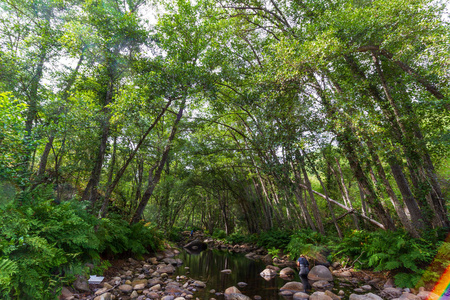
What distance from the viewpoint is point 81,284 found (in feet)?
15.1

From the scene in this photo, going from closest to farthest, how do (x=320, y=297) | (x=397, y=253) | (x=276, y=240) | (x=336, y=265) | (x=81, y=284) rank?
(x=81, y=284)
(x=320, y=297)
(x=397, y=253)
(x=336, y=265)
(x=276, y=240)

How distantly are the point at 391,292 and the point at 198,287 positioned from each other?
16.5 feet

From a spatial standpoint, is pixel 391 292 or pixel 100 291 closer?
pixel 100 291

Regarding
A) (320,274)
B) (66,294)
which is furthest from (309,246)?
(66,294)

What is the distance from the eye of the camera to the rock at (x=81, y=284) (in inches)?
178

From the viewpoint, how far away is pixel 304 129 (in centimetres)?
770

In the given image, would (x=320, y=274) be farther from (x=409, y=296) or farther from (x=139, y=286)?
(x=139, y=286)

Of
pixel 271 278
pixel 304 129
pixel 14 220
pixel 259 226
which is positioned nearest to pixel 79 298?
pixel 14 220

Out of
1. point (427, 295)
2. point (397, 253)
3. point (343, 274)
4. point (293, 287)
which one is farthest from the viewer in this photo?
point (343, 274)

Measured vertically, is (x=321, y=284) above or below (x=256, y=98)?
below

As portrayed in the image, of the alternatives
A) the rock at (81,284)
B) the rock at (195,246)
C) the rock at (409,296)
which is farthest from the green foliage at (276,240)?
the rock at (81,284)

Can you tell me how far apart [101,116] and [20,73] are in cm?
284

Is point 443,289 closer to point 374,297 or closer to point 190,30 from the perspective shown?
point 374,297

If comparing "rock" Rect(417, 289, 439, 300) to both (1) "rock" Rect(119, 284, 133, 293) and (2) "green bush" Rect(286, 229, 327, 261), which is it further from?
(1) "rock" Rect(119, 284, 133, 293)
